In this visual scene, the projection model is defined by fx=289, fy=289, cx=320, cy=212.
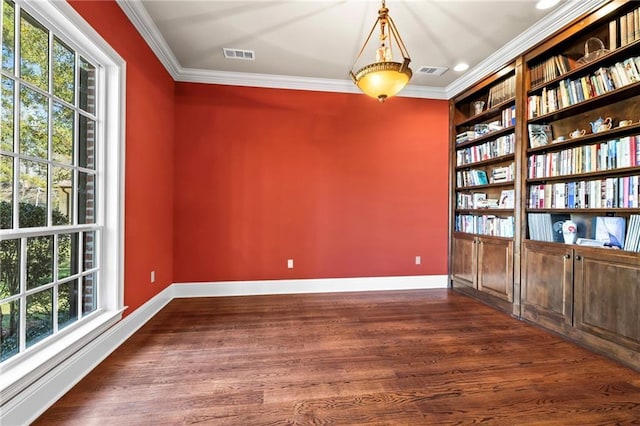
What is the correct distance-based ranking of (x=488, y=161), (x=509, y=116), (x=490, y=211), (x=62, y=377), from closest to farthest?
1. (x=62, y=377)
2. (x=509, y=116)
3. (x=488, y=161)
4. (x=490, y=211)

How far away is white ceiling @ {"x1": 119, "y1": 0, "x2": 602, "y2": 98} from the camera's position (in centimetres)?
254

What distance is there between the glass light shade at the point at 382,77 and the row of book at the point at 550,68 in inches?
67.7

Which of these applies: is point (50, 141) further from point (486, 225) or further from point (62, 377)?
point (486, 225)

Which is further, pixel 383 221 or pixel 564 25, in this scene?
pixel 383 221

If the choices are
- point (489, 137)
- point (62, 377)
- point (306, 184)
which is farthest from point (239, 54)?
point (62, 377)

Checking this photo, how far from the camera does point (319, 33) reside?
9.59 feet

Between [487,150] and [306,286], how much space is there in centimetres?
293

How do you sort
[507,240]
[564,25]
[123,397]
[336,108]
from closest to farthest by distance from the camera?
[123,397]
[564,25]
[507,240]
[336,108]

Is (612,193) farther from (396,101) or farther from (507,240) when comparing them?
(396,101)

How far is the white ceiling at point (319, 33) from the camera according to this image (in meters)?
2.54

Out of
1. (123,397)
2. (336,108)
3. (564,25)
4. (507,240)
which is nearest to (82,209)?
(123,397)

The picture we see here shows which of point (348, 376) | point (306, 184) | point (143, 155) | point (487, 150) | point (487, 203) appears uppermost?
point (487, 150)

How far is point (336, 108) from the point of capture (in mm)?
4062

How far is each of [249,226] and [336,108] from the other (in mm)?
2036
